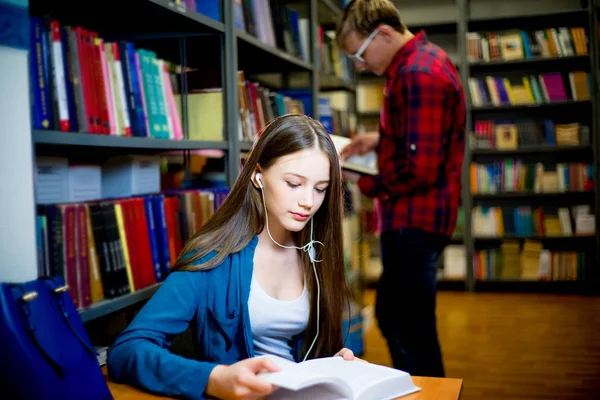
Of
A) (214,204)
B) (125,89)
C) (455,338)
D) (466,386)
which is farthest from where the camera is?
(455,338)

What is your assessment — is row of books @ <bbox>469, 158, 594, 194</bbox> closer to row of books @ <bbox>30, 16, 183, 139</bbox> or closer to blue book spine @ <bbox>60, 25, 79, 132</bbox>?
row of books @ <bbox>30, 16, 183, 139</bbox>

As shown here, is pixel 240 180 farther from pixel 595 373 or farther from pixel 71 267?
pixel 595 373

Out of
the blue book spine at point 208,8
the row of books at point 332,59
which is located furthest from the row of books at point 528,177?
the blue book spine at point 208,8

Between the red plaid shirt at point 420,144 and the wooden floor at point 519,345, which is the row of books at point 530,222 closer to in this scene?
the wooden floor at point 519,345

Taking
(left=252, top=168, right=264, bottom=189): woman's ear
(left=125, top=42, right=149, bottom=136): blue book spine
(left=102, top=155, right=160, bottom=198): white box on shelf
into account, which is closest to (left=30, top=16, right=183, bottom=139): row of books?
(left=125, top=42, right=149, bottom=136): blue book spine

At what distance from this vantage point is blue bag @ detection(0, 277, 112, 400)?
2.81 ft

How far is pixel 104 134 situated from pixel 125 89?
0.19 m

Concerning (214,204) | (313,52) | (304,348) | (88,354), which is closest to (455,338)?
(313,52)

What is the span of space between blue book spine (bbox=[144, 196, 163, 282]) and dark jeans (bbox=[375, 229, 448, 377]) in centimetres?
78

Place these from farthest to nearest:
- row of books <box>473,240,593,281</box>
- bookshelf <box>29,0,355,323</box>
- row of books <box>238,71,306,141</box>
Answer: row of books <box>473,240,593,281</box> < row of books <box>238,71,306,141</box> < bookshelf <box>29,0,355,323</box>

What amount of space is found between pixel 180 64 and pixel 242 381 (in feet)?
4.92

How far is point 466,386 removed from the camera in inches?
114

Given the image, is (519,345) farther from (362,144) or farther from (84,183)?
(84,183)

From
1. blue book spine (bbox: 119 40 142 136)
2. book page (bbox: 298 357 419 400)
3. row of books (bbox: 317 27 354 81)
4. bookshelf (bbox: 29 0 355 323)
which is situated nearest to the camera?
book page (bbox: 298 357 419 400)
